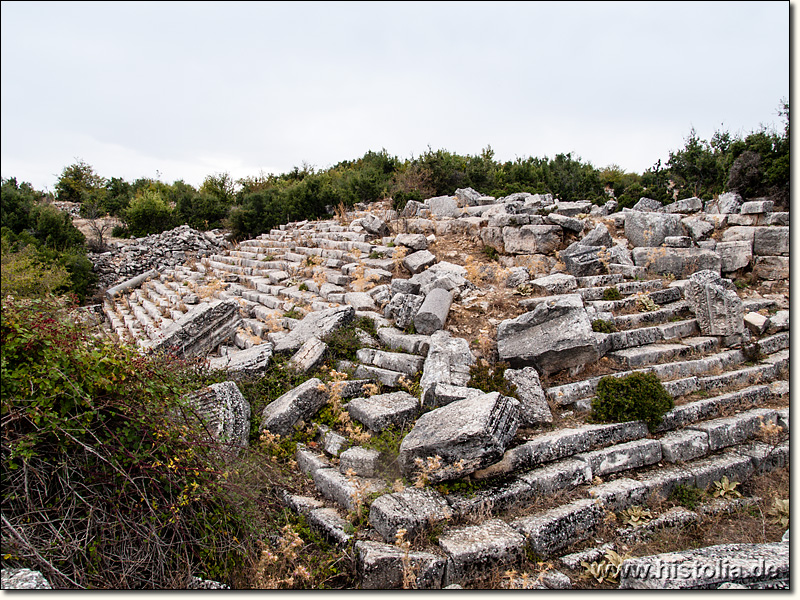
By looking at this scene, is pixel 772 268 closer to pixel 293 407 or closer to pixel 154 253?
pixel 293 407

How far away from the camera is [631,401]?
5516mm

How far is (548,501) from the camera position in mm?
Result: 4582

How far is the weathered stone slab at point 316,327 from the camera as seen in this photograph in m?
7.35

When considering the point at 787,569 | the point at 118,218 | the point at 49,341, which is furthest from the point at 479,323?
the point at 118,218

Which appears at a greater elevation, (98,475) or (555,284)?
(555,284)

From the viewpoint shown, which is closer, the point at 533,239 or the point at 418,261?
the point at 418,261

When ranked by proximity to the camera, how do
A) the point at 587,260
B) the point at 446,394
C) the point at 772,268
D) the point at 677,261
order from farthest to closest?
the point at 772,268, the point at 677,261, the point at 587,260, the point at 446,394

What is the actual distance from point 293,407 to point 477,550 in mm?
2745

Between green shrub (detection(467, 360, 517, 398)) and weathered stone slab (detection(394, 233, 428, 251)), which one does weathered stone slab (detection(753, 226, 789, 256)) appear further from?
green shrub (detection(467, 360, 517, 398))

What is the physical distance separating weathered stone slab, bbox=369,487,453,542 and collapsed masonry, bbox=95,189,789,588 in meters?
0.02

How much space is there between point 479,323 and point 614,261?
3.41 meters

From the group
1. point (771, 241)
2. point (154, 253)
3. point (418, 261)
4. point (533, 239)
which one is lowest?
point (771, 241)

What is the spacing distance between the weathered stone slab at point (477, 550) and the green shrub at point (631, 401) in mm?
2131

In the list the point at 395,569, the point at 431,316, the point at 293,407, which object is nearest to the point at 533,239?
the point at 431,316
